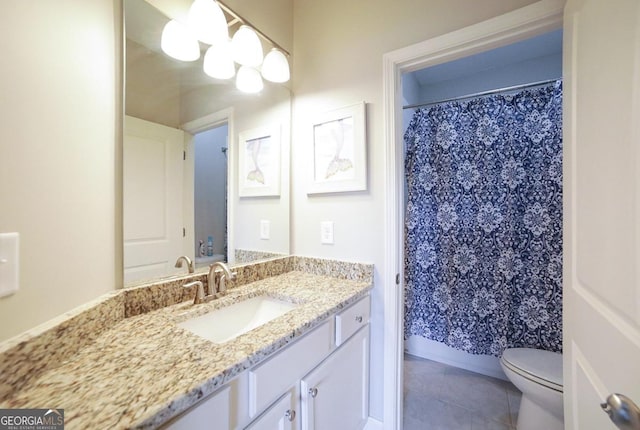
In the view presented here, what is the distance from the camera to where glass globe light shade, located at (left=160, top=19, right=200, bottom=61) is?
104 centimetres

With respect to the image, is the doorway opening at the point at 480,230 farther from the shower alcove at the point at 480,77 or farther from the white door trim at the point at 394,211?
the white door trim at the point at 394,211

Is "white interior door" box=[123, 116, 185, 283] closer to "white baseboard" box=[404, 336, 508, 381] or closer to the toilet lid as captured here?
the toilet lid

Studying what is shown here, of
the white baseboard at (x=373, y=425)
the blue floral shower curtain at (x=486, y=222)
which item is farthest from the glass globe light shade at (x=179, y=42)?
the white baseboard at (x=373, y=425)

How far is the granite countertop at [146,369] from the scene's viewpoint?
1.55ft

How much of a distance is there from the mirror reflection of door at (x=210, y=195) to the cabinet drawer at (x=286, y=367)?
25.3 inches

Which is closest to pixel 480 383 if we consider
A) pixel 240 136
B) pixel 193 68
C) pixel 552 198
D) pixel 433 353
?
pixel 433 353

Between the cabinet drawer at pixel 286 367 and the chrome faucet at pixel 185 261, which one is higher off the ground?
the chrome faucet at pixel 185 261

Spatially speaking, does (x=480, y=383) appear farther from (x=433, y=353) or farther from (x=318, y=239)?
(x=318, y=239)

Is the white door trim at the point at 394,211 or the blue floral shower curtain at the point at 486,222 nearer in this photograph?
the white door trim at the point at 394,211

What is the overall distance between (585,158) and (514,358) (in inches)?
51.5

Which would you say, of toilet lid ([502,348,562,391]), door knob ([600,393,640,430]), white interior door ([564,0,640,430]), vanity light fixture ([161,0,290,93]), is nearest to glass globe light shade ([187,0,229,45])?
vanity light fixture ([161,0,290,93])

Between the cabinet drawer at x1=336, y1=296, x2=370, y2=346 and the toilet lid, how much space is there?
2.88 ft

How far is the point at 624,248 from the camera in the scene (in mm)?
511

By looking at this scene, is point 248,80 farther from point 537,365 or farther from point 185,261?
point 537,365
